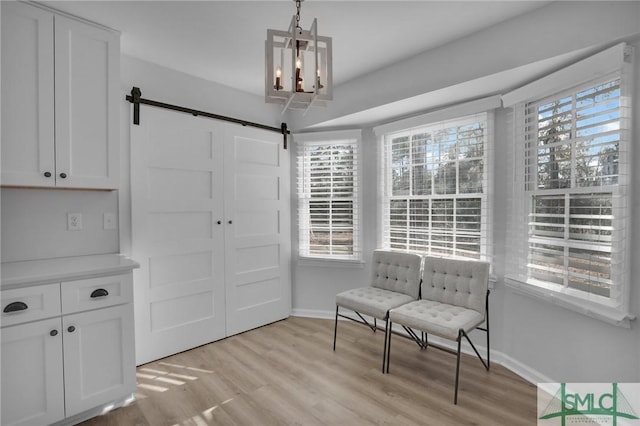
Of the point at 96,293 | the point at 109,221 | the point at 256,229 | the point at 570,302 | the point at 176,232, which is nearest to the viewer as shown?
the point at 96,293

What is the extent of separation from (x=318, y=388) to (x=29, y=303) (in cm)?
184

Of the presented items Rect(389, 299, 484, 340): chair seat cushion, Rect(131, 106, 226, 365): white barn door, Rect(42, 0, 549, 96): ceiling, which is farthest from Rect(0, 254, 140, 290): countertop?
Rect(389, 299, 484, 340): chair seat cushion

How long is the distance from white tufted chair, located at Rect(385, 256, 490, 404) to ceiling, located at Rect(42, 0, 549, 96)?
1.77m

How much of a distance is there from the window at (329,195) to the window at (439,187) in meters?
0.37

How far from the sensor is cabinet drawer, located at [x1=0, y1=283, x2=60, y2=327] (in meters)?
1.69

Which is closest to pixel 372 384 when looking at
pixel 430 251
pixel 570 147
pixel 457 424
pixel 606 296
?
pixel 457 424

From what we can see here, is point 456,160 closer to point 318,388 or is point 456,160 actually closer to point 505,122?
point 505,122

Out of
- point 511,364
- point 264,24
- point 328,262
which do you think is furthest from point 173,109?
point 511,364

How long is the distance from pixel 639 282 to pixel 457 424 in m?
1.30

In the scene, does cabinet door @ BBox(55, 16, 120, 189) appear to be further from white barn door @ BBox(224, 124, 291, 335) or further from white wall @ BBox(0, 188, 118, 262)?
white barn door @ BBox(224, 124, 291, 335)

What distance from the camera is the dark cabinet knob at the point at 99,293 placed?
1.95 metres

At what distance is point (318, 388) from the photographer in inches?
91.3

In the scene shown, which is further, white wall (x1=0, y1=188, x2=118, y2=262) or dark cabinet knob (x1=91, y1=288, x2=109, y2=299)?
white wall (x1=0, y1=188, x2=118, y2=262)

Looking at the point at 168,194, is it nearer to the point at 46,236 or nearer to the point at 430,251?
the point at 46,236
